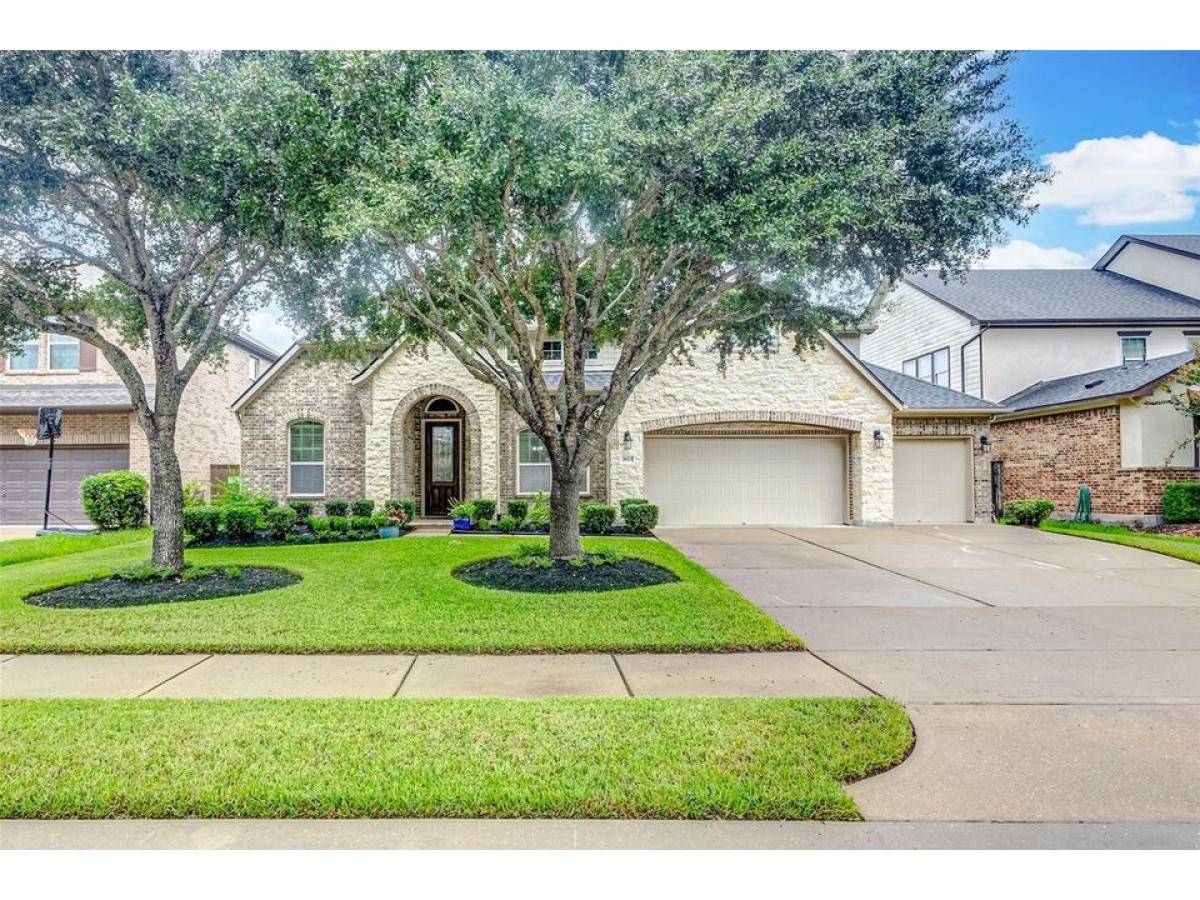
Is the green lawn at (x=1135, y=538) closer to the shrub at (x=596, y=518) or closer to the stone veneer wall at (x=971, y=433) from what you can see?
the stone veneer wall at (x=971, y=433)

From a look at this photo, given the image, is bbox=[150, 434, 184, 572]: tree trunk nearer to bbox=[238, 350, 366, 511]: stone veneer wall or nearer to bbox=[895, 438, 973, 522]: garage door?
bbox=[238, 350, 366, 511]: stone veneer wall

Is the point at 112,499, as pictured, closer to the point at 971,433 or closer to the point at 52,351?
the point at 52,351

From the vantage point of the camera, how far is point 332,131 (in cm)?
492

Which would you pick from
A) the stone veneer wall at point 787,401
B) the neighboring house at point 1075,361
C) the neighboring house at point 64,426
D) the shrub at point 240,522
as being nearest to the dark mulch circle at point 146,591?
the shrub at point 240,522

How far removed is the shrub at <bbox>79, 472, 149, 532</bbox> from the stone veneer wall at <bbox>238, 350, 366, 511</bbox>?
1948 mm

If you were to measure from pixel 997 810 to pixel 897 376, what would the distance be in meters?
14.3

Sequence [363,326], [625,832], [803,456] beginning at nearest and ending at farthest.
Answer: [625,832], [363,326], [803,456]

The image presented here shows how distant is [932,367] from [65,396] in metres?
20.5

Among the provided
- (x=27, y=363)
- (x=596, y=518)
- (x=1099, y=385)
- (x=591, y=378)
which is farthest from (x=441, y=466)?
(x=1099, y=385)

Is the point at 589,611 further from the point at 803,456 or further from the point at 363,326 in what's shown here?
the point at 803,456

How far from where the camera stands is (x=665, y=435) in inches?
522

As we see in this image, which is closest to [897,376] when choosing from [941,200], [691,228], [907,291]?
[907,291]

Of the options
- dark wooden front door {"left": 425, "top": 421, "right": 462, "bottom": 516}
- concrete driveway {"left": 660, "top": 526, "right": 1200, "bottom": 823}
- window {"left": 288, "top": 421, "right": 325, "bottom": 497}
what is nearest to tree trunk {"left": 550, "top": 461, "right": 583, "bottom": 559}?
concrete driveway {"left": 660, "top": 526, "right": 1200, "bottom": 823}

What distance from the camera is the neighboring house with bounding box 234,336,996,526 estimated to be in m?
12.9
